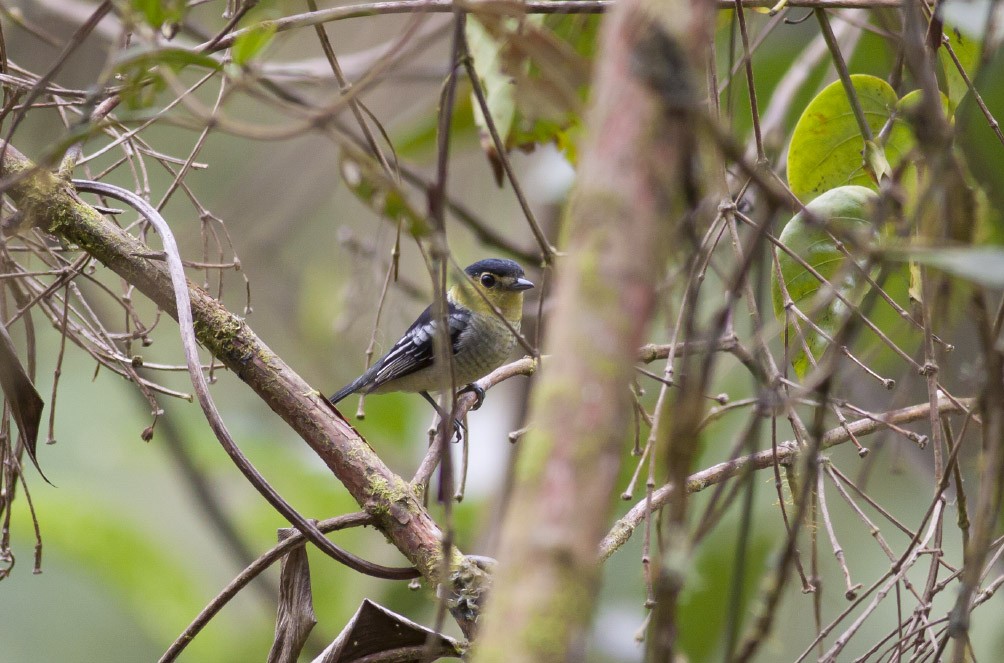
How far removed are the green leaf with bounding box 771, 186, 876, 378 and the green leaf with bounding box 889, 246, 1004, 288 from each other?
0.79 metres

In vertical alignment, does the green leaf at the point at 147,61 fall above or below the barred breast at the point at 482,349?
below

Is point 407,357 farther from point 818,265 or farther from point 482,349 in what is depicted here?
point 818,265

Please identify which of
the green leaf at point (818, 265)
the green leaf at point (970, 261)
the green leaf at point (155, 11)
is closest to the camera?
the green leaf at point (970, 261)

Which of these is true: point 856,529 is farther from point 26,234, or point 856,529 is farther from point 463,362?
point 26,234

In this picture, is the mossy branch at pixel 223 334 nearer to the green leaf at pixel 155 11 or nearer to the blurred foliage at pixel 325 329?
the blurred foliage at pixel 325 329

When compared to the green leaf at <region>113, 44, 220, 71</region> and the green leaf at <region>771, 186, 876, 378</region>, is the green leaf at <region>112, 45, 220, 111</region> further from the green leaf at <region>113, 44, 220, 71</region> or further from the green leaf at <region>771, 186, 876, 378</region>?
the green leaf at <region>771, 186, 876, 378</region>

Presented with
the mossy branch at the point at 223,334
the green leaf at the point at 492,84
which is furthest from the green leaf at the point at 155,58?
the green leaf at the point at 492,84

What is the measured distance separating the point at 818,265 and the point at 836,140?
350 mm

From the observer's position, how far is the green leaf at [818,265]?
1.95 meters

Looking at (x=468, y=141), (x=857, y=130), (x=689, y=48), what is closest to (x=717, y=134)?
(x=689, y=48)

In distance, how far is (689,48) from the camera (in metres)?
0.92

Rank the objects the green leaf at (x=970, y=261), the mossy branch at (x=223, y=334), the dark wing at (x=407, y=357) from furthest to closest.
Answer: the dark wing at (x=407, y=357) → the mossy branch at (x=223, y=334) → the green leaf at (x=970, y=261)

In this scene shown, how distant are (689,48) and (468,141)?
4.21 metres

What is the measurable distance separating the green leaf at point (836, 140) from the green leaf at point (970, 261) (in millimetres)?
1403
